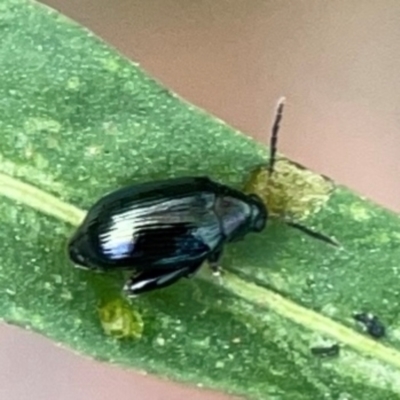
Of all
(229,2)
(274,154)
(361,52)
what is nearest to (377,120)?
(361,52)

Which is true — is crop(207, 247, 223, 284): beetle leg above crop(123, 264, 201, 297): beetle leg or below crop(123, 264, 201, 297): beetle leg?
above

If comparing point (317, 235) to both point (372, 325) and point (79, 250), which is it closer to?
point (372, 325)

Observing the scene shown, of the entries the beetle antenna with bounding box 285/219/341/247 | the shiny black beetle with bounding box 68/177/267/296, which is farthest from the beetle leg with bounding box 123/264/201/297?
the beetle antenna with bounding box 285/219/341/247

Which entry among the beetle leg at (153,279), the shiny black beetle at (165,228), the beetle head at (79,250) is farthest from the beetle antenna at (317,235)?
the beetle head at (79,250)

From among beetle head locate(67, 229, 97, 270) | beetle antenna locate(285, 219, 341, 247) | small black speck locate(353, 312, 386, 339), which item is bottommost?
beetle head locate(67, 229, 97, 270)

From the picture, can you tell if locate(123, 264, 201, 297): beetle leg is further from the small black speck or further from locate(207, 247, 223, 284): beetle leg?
the small black speck

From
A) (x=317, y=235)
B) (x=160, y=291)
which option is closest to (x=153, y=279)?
(x=160, y=291)

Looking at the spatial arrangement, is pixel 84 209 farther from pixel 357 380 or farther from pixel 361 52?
pixel 361 52
